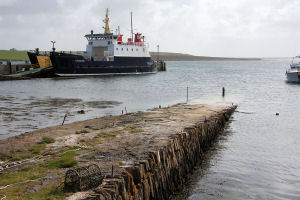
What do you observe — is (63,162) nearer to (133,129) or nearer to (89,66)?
(133,129)

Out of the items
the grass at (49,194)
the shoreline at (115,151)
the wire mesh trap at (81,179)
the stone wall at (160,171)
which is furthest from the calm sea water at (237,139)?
the grass at (49,194)

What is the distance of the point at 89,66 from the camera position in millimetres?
54688

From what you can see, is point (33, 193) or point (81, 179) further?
point (81, 179)

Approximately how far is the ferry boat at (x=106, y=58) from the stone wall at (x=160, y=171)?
42238 mm

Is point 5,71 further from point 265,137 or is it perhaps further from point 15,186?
point 15,186

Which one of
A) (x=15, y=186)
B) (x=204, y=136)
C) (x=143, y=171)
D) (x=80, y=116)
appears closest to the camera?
(x=15, y=186)

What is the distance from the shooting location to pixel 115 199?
641 cm

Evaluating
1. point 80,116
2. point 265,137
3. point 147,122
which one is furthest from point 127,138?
point 80,116

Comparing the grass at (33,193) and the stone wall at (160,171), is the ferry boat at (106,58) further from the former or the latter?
the grass at (33,193)

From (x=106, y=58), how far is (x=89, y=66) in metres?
3.93

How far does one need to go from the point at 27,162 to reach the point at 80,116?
12.3 m

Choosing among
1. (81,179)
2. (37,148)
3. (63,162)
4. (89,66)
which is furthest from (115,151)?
(89,66)

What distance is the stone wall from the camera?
681 cm

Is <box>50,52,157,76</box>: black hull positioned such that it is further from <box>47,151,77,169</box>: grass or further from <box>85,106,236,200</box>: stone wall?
<box>47,151,77,169</box>: grass
